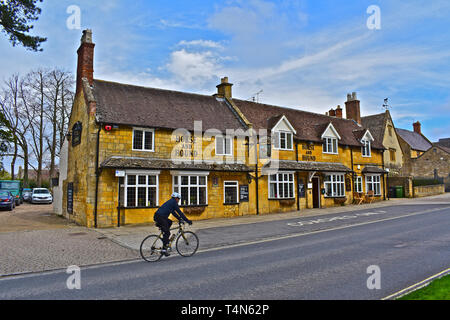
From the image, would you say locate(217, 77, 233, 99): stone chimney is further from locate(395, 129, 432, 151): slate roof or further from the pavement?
locate(395, 129, 432, 151): slate roof

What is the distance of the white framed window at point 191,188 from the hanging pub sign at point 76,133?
6467mm

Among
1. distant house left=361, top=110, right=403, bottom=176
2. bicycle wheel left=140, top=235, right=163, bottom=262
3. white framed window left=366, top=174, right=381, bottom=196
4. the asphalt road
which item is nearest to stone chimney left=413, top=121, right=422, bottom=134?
distant house left=361, top=110, right=403, bottom=176

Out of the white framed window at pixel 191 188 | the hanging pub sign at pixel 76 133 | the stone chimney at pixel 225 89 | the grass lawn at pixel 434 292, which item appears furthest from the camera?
the stone chimney at pixel 225 89

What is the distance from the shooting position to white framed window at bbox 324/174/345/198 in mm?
27062

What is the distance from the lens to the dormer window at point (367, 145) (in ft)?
101

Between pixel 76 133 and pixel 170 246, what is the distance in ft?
45.9

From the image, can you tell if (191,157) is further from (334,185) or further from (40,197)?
(40,197)

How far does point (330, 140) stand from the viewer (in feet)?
92.3

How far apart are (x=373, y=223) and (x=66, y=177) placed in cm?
1996

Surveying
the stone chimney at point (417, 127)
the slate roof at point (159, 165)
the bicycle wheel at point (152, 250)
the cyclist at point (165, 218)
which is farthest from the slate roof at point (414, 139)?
the bicycle wheel at point (152, 250)

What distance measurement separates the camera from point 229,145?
2234 cm

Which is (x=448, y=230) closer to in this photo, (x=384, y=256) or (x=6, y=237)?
(x=384, y=256)

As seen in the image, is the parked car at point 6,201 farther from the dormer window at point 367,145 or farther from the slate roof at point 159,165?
the dormer window at point 367,145

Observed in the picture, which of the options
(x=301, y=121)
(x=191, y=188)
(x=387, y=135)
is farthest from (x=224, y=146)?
(x=387, y=135)
